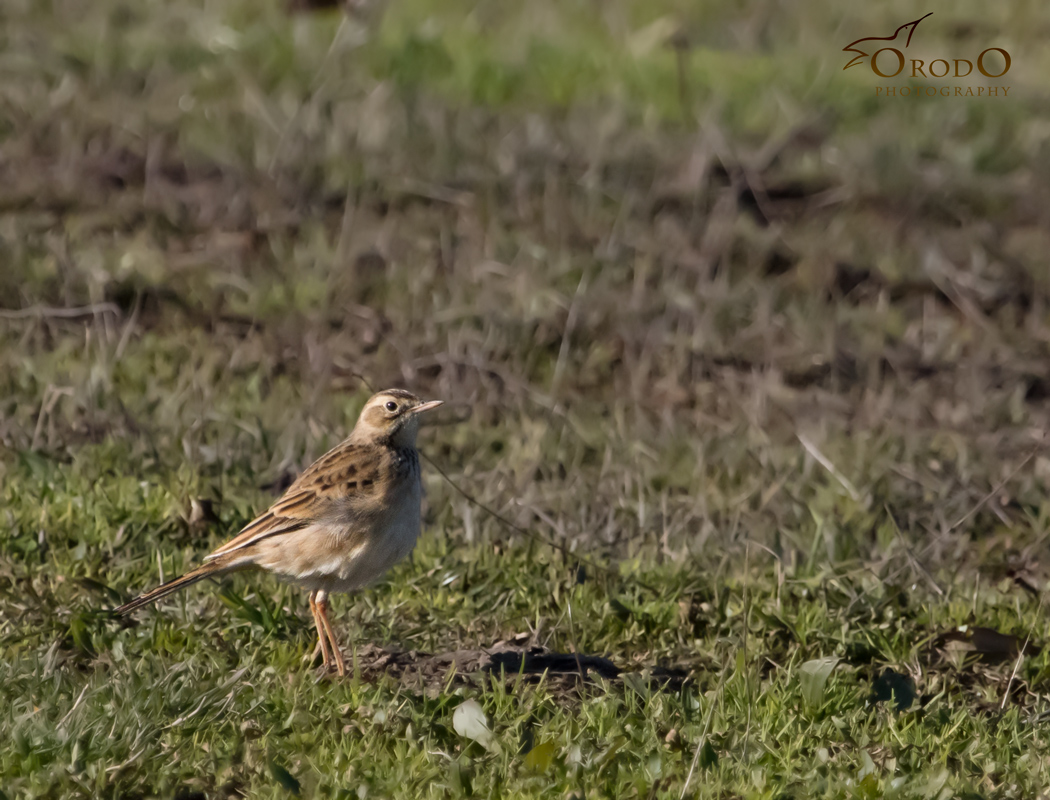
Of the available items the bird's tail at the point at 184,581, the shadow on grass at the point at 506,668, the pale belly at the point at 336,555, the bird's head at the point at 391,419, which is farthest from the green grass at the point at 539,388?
the bird's head at the point at 391,419

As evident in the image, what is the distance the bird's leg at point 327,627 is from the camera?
18.0 feet

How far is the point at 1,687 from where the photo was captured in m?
5.16

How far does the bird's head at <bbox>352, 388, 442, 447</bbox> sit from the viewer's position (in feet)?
20.6

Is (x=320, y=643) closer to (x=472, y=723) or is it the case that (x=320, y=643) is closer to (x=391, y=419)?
(x=472, y=723)

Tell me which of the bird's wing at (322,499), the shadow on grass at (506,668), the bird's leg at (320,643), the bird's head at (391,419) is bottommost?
the shadow on grass at (506,668)

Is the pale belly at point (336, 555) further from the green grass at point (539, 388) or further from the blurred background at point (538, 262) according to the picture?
the blurred background at point (538, 262)

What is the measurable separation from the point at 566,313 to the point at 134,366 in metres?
2.72

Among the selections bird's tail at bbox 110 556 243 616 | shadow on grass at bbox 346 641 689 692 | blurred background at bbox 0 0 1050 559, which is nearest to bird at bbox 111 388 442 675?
bird's tail at bbox 110 556 243 616

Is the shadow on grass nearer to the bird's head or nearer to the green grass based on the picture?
the green grass

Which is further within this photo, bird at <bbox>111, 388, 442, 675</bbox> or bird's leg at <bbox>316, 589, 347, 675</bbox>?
bird at <bbox>111, 388, 442, 675</bbox>

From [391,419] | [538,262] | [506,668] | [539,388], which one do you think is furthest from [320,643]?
[538,262]

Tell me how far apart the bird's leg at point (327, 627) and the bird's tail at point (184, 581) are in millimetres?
326

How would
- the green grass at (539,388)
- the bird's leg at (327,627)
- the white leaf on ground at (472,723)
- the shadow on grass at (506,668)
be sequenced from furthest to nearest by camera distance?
1. the shadow on grass at (506,668)
2. the bird's leg at (327,627)
3. the green grass at (539,388)
4. the white leaf on ground at (472,723)

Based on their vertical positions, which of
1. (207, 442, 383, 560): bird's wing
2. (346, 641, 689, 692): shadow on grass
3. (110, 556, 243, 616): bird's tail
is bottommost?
(346, 641, 689, 692): shadow on grass
